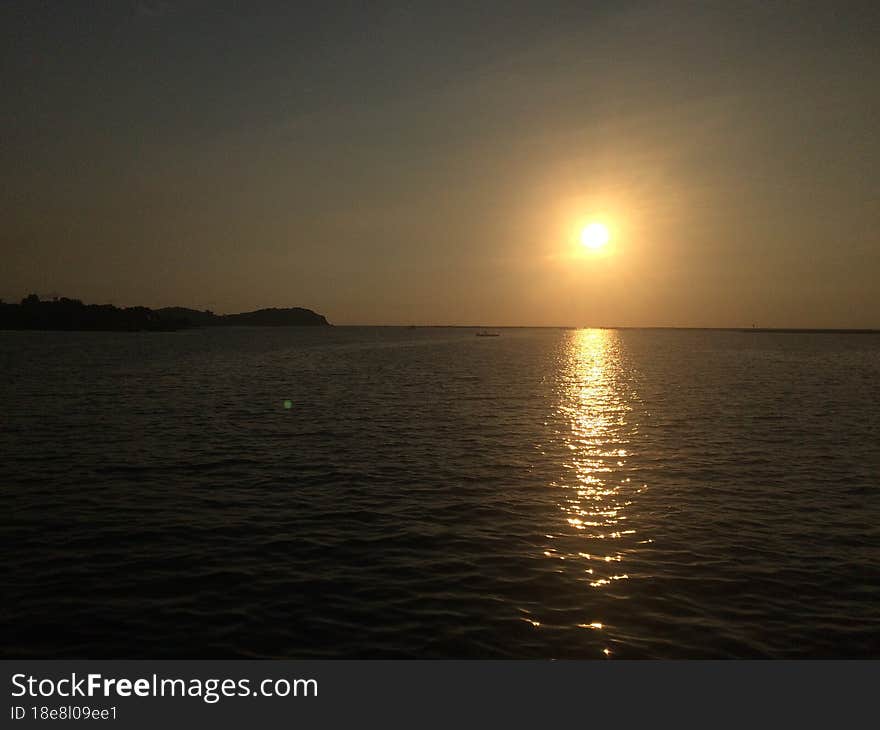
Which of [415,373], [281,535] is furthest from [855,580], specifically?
[415,373]

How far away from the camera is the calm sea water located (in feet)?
47.5

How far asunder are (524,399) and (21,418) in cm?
4488

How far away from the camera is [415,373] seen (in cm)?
Result: 10000

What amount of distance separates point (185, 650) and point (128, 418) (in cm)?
3721

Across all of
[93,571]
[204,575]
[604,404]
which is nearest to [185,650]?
[204,575]

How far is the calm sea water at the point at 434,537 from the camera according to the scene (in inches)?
570

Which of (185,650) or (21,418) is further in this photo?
(21,418)

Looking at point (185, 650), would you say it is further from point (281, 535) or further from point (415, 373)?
point (415, 373)

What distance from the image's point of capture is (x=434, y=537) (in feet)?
69.3

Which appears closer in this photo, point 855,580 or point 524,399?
point 855,580
